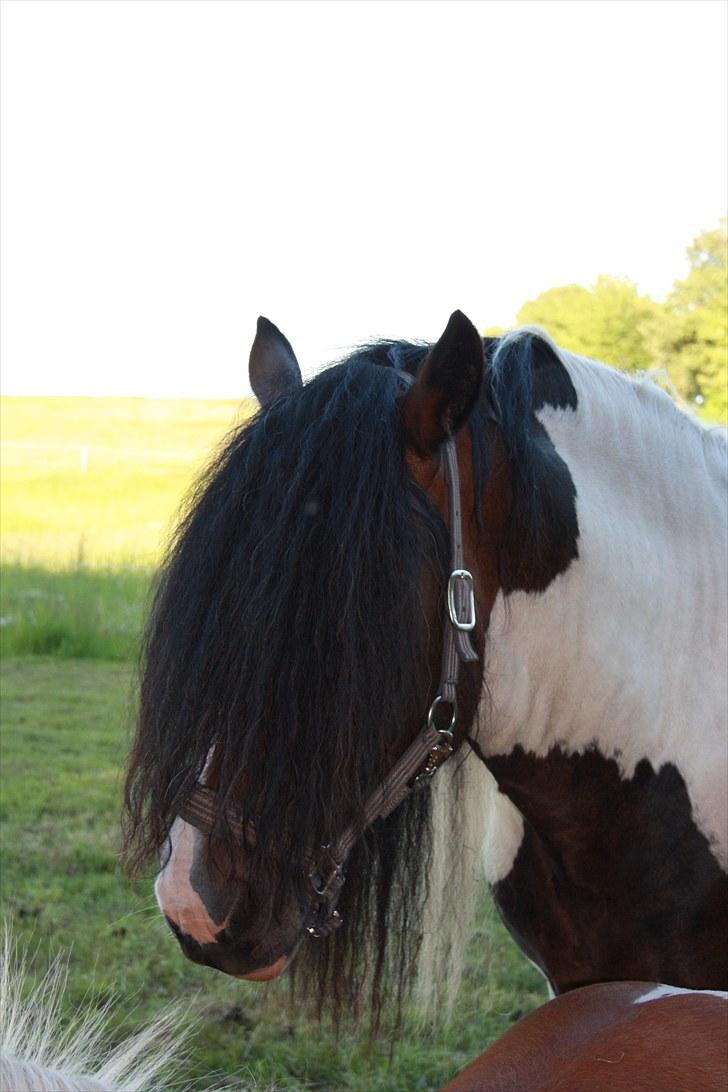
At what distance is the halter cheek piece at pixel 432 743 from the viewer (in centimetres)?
148

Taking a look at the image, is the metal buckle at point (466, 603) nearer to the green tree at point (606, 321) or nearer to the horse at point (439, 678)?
the horse at point (439, 678)

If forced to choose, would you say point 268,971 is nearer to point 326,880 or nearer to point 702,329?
point 326,880

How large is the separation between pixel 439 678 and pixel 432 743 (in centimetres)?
9

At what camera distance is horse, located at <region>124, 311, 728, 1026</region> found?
1407mm

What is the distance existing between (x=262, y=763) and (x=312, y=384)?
538 millimetres

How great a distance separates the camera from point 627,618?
1766 mm

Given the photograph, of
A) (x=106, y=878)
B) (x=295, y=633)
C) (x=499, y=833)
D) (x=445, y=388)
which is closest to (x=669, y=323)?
(x=106, y=878)

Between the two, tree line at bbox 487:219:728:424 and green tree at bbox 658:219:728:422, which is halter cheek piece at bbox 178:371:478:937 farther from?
green tree at bbox 658:219:728:422

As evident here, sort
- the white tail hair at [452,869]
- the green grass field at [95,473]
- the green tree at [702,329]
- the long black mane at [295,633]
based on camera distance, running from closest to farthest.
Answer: the long black mane at [295,633] < the white tail hair at [452,869] < the green tree at [702,329] < the green grass field at [95,473]

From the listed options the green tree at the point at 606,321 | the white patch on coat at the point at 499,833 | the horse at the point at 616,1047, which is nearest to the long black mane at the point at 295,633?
the horse at the point at 616,1047

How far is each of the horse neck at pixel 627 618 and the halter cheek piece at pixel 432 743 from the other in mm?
132

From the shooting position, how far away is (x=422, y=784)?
1.57m

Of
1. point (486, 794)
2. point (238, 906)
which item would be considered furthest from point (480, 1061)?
point (486, 794)

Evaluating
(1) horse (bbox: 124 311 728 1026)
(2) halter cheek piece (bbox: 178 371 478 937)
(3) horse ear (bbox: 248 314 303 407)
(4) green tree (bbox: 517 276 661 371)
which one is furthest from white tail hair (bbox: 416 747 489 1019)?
(4) green tree (bbox: 517 276 661 371)
